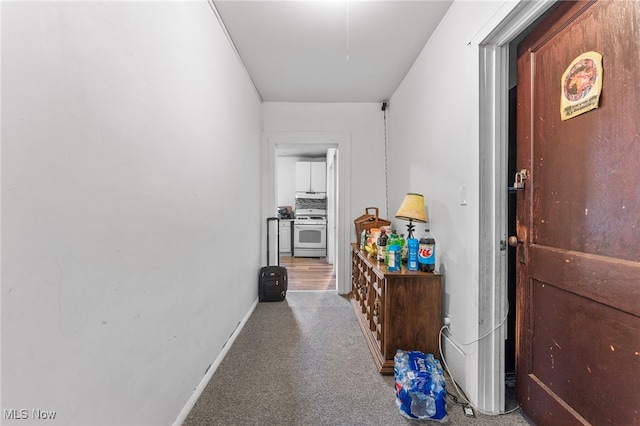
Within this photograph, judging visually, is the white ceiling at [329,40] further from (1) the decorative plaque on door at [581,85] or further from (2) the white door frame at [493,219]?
(1) the decorative plaque on door at [581,85]

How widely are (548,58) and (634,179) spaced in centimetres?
66

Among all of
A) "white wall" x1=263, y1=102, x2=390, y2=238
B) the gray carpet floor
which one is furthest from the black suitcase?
"white wall" x1=263, y1=102, x2=390, y2=238

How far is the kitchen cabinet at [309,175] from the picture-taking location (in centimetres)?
589

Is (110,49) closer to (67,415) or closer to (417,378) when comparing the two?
(67,415)

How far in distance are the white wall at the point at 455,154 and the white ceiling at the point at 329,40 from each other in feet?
0.66

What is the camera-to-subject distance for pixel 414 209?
2014mm

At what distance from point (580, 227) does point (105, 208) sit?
1698 mm

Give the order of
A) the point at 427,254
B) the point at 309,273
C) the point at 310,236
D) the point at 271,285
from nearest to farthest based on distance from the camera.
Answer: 1. the point at 427,254
2. the point at 271,285
3. the point at 309,273
4. the point at 310,236

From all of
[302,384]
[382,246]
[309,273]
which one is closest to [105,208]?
[302,384]

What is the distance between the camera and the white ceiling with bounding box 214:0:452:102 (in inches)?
70.2

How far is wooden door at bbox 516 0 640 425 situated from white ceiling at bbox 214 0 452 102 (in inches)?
34.7

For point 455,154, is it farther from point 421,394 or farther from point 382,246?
point 421,394

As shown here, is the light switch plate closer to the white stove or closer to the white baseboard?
the white baseboard

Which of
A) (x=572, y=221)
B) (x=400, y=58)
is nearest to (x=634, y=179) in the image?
(x=572, y=221)
